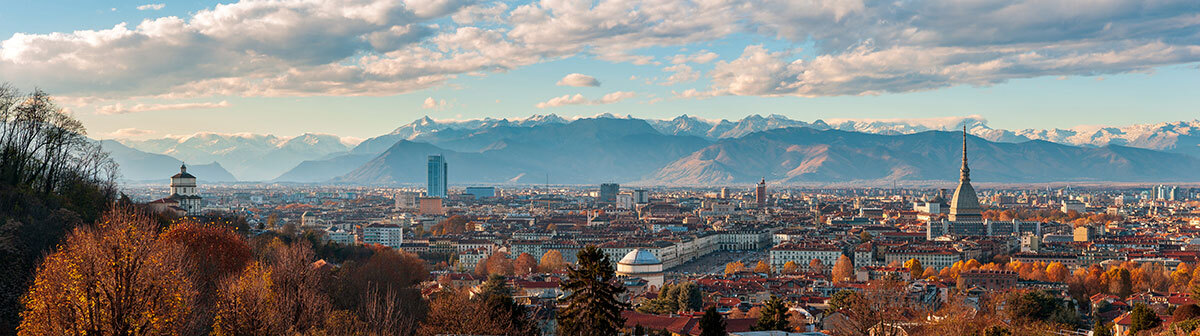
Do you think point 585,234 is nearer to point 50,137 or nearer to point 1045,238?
point 1045,238

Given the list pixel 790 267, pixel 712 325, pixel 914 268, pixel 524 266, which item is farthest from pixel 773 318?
pixel 790 267

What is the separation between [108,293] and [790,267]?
67.8 metres

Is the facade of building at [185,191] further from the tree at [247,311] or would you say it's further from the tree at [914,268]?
the tree at [247,311]

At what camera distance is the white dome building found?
253 feet

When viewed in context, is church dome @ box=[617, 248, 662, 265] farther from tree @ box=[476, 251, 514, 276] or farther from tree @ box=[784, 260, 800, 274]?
tree @ box=[784, 260, 800, 274]

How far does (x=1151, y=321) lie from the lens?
137 feet

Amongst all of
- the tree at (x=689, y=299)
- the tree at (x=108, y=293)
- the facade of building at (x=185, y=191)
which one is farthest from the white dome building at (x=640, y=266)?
the tree at (x=108, y=293)

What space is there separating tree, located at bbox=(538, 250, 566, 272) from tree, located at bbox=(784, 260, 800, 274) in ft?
48.7

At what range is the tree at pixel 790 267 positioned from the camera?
277 ft

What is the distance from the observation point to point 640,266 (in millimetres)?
78250

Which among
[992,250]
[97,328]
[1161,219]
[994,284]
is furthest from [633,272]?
[1161,219]

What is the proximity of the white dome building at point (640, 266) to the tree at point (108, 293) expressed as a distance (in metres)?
51.8

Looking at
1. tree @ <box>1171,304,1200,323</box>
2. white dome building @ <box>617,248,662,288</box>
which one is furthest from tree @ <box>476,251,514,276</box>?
tree @ <box>1171,304,1200,323</box>

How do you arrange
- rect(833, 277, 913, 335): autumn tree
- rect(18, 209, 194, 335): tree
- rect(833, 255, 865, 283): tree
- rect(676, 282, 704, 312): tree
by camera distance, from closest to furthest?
rect(18, 209, 194, 335): tree < rect(833, 277, 913, 335): autumn tree < rect(676, 282, 704, 312): tree < rect(833, 255, 865, 283): tree
